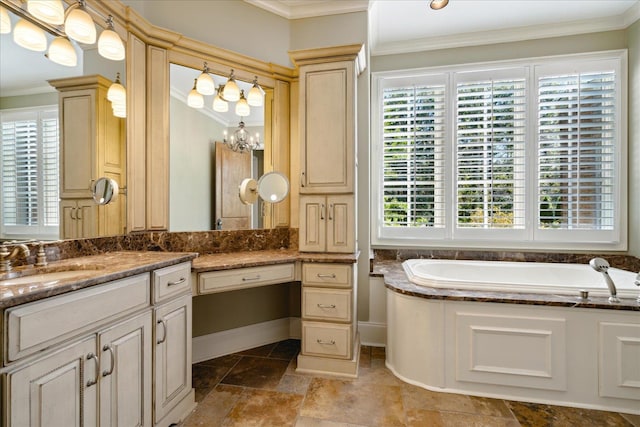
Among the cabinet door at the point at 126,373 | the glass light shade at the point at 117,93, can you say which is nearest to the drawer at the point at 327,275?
the cabinet door at the point at 126,373

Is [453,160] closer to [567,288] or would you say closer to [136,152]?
[567,288]

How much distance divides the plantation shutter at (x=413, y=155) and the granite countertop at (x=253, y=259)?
1.12 m

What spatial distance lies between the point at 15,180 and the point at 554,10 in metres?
4.07

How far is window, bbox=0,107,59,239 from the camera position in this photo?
146cm

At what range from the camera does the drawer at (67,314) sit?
0.90 metres

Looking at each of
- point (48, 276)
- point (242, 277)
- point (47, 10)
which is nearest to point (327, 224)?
point (242, 277)

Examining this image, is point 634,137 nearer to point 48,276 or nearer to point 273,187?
point 273,187

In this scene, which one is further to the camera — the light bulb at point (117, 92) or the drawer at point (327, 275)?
the drawer at point (327, 275)

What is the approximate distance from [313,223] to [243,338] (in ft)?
3.93

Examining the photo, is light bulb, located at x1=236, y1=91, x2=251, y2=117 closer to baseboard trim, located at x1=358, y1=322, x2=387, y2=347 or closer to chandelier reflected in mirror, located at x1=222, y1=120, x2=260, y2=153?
chandelier reflected in mirror, located at x1=222, y1=120, x2=260, y2=153

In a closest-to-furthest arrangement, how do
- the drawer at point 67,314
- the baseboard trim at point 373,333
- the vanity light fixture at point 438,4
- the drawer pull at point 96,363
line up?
1. the drawer at point 67,314
2. the drawer pull at point 96,363
3. the vanity light fixture at point 438,4
4. the baseboard trim at point 373,333

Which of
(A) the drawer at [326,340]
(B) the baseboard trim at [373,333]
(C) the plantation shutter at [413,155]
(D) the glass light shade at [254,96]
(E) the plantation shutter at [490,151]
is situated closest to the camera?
(A) the drawer at [326,340]

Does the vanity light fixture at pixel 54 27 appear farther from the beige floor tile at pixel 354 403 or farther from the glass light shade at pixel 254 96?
the beige floor tile at pixel 354 403

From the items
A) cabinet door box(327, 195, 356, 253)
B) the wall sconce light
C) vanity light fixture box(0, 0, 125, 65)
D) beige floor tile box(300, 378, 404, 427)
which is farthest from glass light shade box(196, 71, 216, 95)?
beige floor tile box(300, 378, 404, 427)
